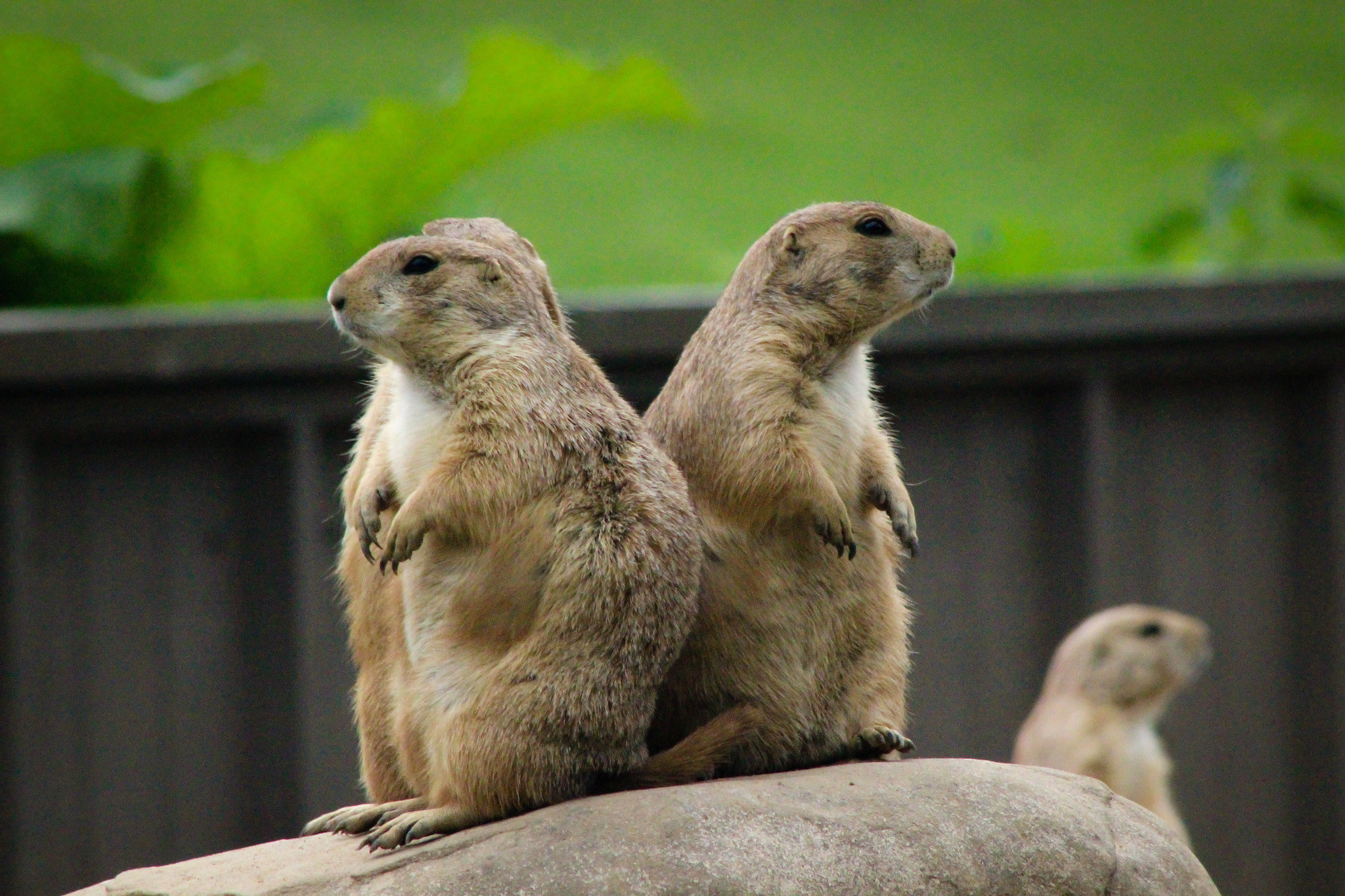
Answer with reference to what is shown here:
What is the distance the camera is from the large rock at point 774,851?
322 centimetres

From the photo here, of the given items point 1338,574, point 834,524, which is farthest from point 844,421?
point 1338,574

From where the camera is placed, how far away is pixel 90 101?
871cm

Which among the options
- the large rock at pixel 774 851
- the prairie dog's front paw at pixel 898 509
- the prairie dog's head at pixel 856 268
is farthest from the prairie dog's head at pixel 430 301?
the large rock at pixel 774 851

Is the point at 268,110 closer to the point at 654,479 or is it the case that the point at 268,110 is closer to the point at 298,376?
Result: the point at 298,376

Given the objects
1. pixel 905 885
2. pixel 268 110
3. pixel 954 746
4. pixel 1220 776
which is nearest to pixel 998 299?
pixel 954 746

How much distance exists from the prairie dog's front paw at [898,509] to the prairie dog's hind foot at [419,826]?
4.33 ft

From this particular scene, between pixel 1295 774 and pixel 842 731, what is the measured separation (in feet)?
18.5

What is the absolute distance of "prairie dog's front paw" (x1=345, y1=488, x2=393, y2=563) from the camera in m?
3.48

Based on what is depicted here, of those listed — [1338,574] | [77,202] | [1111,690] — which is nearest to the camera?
[1111,690]

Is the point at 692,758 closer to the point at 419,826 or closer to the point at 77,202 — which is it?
the point at 419,826

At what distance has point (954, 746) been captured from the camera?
7930mm

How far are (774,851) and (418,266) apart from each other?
161 cm

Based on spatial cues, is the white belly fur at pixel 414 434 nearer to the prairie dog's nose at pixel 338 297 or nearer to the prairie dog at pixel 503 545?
the prairie dog at pixel 503 545

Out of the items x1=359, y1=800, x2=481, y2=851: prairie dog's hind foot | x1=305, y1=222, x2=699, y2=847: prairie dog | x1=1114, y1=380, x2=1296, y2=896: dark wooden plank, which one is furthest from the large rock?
x1=1114, y1=380, x2=1296, y2=896: dark wooden plank
